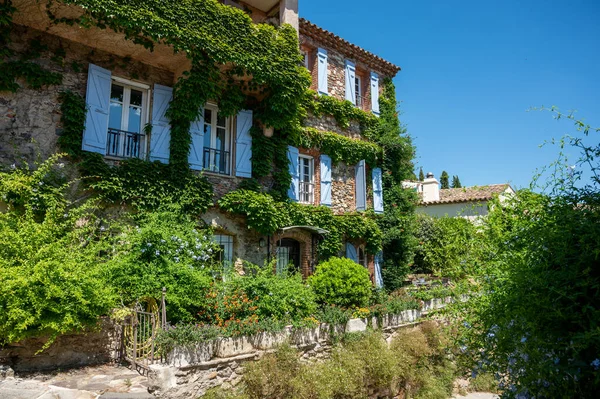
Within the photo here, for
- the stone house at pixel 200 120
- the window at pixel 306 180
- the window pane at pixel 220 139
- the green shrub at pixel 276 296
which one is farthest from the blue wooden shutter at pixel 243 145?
the green shrub at pixel 276 296

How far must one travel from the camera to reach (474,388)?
31.4 ft

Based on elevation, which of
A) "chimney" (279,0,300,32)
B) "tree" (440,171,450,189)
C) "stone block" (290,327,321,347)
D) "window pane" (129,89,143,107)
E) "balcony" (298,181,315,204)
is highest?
"tree" (440,171,450,189)

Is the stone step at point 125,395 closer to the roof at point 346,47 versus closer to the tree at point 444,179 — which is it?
the roof at point 346,47

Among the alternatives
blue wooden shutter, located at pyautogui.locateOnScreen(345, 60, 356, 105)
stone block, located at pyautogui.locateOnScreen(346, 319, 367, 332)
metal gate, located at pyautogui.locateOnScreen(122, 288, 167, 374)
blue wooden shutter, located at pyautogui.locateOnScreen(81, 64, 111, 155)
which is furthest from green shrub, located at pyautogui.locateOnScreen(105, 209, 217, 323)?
blue wooden shutter, located at pyautogui.locateOnScreen(345, 60, 356, 105)

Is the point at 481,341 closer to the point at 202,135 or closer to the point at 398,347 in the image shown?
the point at 398,347

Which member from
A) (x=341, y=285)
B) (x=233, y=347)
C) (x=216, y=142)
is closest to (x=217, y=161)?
(x=216, y=142)

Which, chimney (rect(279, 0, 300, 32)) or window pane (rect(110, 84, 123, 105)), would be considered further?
chimney (rect(279, 0, 300, 32))

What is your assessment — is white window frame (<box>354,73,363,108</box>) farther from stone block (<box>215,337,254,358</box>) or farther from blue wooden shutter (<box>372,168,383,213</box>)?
stone block (<box>215,337,254,358</box>)

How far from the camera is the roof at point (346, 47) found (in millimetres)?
11953

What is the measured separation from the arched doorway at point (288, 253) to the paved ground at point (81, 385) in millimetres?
5390

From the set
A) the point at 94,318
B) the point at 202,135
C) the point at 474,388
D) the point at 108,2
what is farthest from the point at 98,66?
the point at 474,388

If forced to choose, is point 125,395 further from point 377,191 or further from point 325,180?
point 377,191

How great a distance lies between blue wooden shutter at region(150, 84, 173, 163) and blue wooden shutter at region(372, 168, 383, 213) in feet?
22.5

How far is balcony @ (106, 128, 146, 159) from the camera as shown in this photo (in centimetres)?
834
